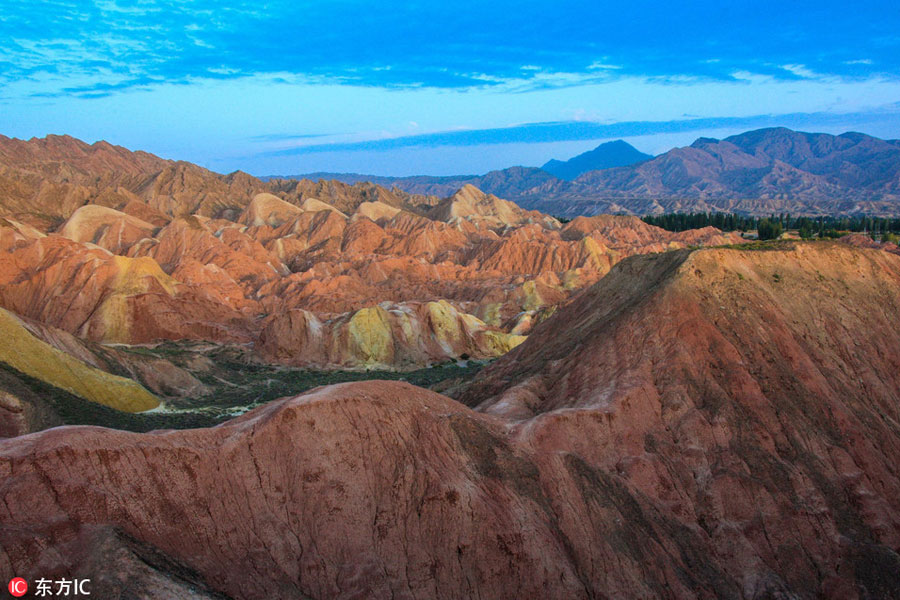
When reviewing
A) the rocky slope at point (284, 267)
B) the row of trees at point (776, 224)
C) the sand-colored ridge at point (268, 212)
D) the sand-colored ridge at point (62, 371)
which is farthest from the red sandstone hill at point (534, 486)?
the sand-colored ridge at point (268, 212)

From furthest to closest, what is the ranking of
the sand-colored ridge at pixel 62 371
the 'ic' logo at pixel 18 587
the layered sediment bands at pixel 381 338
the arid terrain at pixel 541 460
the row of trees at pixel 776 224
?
the row of trees at pixel 776 224
the layered sediment bands at pixel 381 338
the sand-colored ridge at pixel 62 371
the arid terrain at pixel 541 460
the 'ic' logo at pixel 18 587

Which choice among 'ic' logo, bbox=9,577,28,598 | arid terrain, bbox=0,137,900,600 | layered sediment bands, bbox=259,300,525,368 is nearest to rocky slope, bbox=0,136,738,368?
layered sediment bands, bbox=259,300,525,368

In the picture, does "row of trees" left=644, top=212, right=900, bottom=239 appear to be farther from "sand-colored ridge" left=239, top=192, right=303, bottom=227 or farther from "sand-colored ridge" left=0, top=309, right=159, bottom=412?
"sand-colored ridge" left=0, top=309, right=159, bottom=412

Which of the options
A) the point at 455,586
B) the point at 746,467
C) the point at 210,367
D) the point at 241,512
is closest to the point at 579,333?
the point at 746,467

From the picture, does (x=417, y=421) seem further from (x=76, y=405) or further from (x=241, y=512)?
(x=76, y=405)

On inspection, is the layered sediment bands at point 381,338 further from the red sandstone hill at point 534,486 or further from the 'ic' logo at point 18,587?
the 'ic' logo at point 18,587

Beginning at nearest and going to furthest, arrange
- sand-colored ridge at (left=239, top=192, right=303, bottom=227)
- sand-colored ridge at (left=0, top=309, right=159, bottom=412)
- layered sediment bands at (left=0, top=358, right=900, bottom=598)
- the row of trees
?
layered sediment bands at (left=0, top=358, right=900, bottom=598) < sand-colored ridge at (left=0, top=309, right=159, bottom=412) < the row of trees < sand-colored ridge at (left=239, top=192, right=303, bottom=227)
